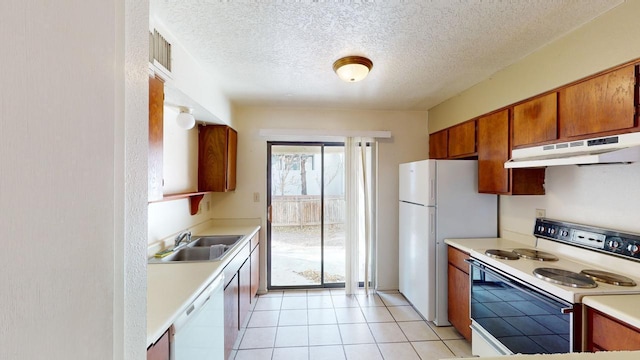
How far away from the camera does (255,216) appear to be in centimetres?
346

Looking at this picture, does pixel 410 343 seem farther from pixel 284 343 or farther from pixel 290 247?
pixel 290 247

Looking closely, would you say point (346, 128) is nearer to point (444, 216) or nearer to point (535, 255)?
point (444, 216)

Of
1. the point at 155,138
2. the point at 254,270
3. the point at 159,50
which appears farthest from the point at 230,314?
the point at 159,50

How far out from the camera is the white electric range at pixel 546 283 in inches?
55.5

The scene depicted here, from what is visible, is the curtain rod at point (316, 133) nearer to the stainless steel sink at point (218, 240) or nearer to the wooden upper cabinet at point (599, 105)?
the stainless steel sink at point (218, 240)

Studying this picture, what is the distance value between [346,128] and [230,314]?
8.12ft

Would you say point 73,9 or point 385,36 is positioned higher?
point 385,36

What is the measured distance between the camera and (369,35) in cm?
178

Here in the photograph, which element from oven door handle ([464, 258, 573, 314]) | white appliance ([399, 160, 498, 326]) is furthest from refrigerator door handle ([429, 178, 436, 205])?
oven door handle ([464, 258, 573, 314])

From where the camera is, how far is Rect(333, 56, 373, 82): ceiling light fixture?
2048 millimetres

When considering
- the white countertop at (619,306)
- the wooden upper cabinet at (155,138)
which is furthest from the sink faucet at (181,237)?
the white countertop at (619,306)

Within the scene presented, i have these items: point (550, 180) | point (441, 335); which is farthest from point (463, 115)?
point (441, 335)

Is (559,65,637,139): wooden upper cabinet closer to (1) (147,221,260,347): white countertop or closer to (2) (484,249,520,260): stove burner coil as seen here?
(2) (484,249,520,260): stove burner coil

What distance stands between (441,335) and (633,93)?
227cm
